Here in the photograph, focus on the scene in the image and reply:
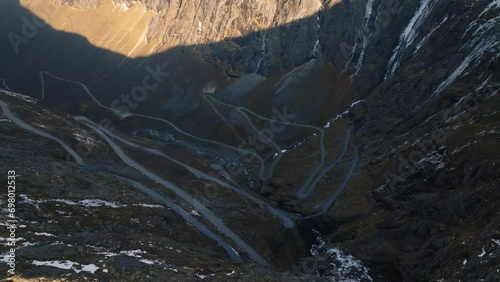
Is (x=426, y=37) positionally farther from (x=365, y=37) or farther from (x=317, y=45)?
(x=317, y=45)

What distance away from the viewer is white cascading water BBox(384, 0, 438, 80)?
13100 centimetres

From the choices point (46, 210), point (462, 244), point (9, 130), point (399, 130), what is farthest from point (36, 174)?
point (399, 130)

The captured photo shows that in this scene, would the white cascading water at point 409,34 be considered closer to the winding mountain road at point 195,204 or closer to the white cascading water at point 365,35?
the white cascading water at point 365,35

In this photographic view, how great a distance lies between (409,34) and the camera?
13612 cm

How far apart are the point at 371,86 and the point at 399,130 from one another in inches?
1609

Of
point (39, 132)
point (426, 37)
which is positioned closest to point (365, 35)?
point (426, 37)

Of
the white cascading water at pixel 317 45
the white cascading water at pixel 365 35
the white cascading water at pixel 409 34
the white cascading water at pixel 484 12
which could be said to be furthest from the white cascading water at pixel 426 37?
the white cascading water at pixel 317 45

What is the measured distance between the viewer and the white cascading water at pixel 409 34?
131000 millimetres

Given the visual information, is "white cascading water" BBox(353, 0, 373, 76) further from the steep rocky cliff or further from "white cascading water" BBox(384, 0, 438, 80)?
"white cascading water" BBox(384, 0, 438, 80)

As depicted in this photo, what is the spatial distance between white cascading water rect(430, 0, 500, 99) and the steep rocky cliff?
46 cm

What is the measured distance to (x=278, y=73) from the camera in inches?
6772

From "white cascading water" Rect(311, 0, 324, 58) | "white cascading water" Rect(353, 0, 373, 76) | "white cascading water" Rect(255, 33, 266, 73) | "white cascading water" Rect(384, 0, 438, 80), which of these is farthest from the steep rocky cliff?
"white cascading water" Rect(255, 33, 266, 73)

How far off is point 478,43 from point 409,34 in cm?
4075

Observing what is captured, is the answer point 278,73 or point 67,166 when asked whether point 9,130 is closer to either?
point 67,166
